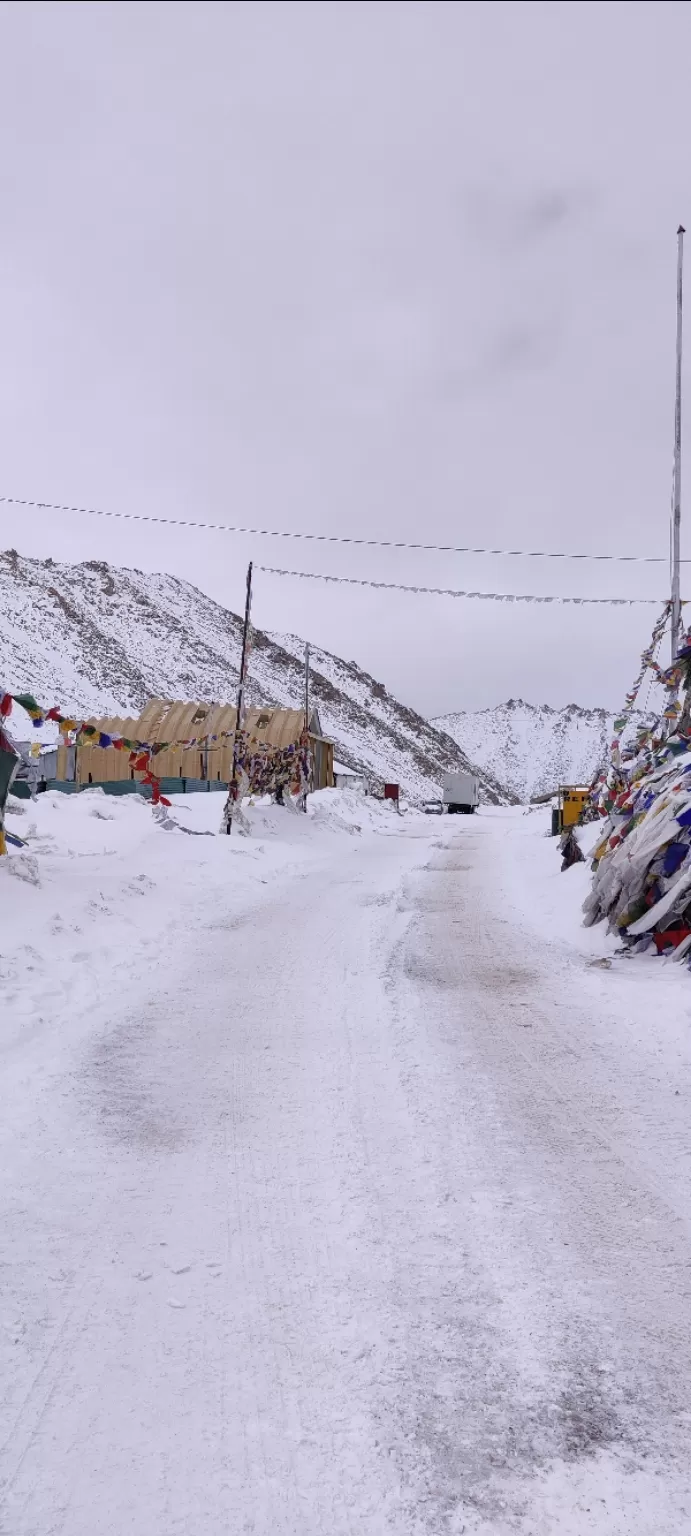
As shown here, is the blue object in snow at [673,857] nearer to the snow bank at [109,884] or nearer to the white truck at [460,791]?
the snow bank at [109,884]

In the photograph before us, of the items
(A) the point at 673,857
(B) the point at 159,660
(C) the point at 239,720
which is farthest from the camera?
(B) the point at 159,660

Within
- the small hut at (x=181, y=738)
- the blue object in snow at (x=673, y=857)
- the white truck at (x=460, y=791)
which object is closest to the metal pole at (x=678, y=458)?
the blue object in snow at (x=673, y=857)

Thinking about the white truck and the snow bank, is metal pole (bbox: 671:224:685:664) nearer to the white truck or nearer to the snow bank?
the snow bank

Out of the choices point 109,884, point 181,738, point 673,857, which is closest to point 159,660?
point 181,738

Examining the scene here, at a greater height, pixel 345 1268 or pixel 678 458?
pixel 678 458

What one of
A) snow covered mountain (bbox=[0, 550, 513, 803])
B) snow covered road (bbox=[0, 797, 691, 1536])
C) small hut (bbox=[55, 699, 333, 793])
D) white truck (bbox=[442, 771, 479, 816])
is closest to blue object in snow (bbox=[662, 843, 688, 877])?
snow covered road (bbox=[0, 797, 691, 1536])

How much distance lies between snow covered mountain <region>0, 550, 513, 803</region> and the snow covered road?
6858cm

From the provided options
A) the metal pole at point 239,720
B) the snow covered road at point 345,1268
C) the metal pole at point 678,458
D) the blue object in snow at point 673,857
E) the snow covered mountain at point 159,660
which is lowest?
the snow covered road at point 345,1268

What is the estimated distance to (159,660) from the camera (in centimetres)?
9988

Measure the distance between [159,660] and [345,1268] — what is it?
328 ft

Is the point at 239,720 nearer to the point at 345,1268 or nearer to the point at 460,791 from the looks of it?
the point at 345,1268

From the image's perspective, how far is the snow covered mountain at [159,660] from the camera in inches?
3265

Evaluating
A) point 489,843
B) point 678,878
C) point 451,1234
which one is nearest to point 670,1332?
point 451,1234

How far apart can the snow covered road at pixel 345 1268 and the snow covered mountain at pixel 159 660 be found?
68.6 m
